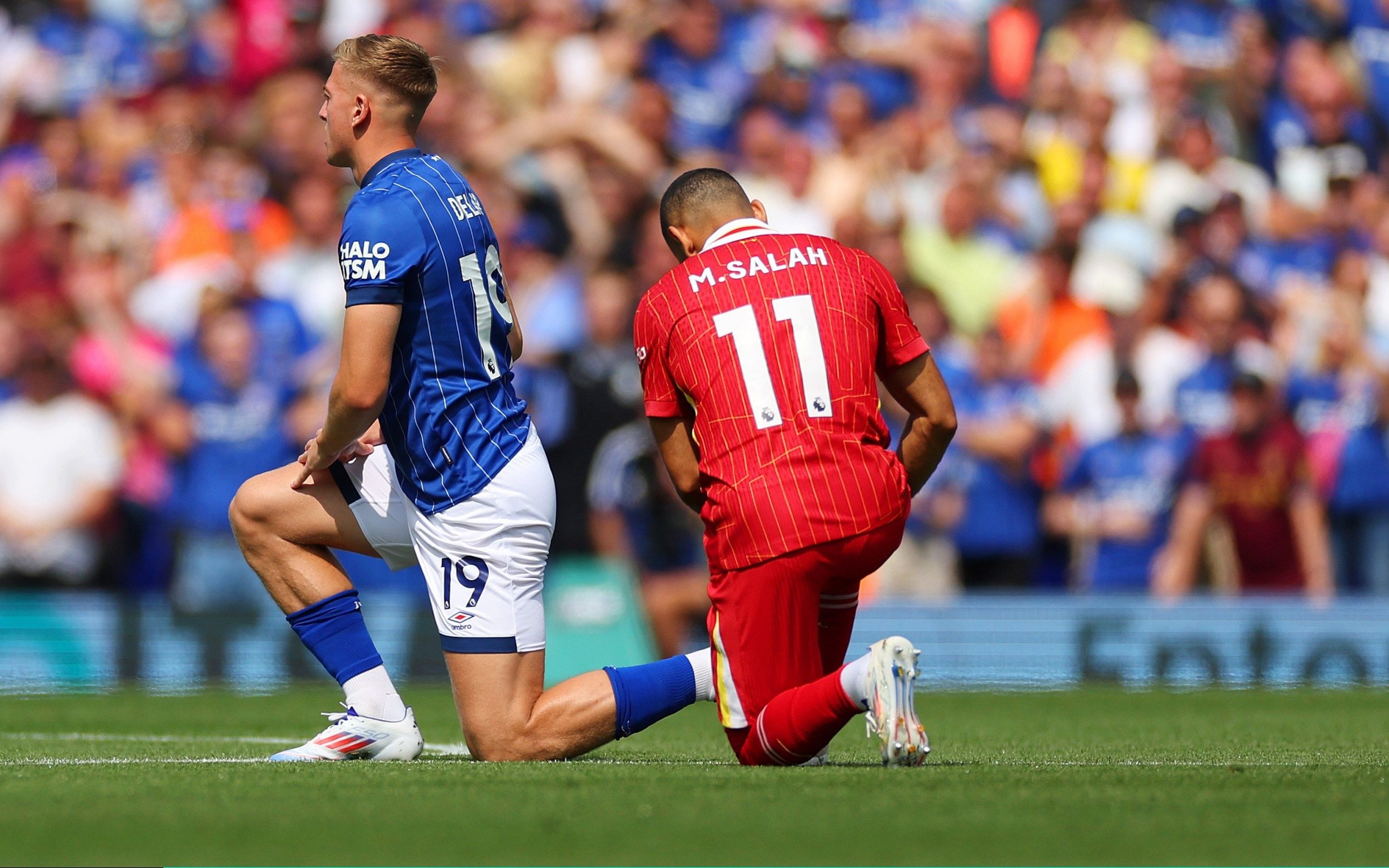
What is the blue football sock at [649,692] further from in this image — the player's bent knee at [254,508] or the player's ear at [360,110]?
the player's ear at [360,110]

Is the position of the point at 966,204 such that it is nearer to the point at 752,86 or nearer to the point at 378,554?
the point at 752,86

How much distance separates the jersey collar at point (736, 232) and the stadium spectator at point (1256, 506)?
6.59 meters

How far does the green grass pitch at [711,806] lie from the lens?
3785mm

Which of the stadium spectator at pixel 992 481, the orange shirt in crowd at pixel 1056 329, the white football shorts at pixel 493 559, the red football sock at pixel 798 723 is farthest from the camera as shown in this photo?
the orange shirt in crowd at pixel 1056 329

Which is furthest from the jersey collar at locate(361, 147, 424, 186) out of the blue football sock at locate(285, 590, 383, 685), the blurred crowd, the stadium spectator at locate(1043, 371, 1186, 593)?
the stadium spectator at locate(1043, 371, 1186, 593)

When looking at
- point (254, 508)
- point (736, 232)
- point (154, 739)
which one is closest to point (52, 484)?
point (154, 739)

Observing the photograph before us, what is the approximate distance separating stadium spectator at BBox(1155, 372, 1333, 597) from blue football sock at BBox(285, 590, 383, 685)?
7176 millimetres

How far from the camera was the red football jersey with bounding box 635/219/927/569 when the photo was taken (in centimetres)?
538

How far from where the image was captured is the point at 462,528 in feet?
18.5

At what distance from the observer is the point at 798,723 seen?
516cm

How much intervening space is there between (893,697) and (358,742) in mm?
1846

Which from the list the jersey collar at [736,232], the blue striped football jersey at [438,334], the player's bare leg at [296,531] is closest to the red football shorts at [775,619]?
the blue striped football jersey at [438,334]

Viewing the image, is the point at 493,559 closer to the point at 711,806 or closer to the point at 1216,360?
the point at 711,806

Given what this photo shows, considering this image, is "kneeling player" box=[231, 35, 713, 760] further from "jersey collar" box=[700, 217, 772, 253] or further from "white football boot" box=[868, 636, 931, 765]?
"white football boot" box=[868, 636, 931, 765]
